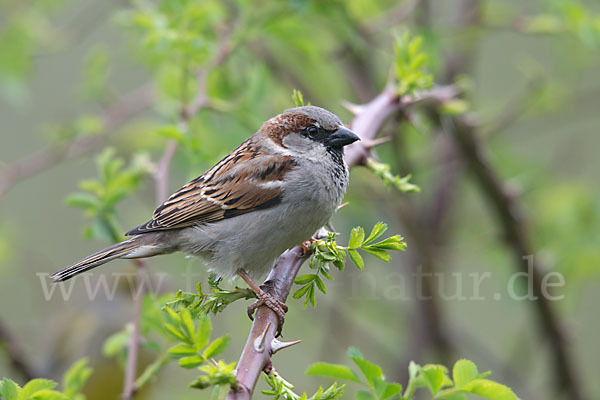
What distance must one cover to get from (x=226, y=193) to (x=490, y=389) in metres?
1.73

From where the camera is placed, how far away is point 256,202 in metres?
3.23

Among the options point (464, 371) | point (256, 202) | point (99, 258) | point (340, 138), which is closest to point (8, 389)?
point (99, 258)

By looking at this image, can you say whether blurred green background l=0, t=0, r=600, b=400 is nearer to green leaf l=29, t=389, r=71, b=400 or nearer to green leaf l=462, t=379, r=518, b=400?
green leaf l=29, t=389, r=71, b=400

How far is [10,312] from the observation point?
7281 mm

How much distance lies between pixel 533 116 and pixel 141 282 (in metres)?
3.77

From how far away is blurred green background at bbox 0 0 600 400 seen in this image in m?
3.86

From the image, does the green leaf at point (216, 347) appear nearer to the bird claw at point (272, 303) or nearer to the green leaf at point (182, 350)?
the green leaf at point (182, 350)

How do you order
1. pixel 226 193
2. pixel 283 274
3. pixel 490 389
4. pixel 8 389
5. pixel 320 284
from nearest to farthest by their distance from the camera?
pixel 8 389 → pixel 490 389 → pixel 320 284 → pixel 283 274 → pixel 226 193

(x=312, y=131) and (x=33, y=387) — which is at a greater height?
(x=312, y=131)

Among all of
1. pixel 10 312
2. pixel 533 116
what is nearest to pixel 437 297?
pixel 533 116

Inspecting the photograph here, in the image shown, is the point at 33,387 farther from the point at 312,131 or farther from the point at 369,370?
the point at 312,131

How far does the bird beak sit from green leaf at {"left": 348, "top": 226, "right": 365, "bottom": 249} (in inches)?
40.4

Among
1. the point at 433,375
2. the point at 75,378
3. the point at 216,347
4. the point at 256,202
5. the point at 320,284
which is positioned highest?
the point at 256,202

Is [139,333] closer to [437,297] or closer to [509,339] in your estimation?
[437,297]
